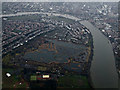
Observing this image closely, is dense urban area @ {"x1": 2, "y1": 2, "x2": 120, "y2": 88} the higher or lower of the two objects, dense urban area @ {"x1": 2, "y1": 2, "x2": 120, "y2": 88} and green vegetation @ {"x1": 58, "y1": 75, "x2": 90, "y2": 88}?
the higher

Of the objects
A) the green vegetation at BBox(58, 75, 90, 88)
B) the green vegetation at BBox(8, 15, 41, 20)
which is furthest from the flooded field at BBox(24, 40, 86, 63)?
the green vegetation at BBox(8, 15, 41, 20)

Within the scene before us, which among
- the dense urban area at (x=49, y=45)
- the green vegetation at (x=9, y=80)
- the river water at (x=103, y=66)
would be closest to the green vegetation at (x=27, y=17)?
the dense urban area at (x=49, y=45)

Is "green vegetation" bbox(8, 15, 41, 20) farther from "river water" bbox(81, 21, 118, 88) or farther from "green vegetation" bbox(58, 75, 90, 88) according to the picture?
"green vegetation" bbox(58, 75, 90, 88)

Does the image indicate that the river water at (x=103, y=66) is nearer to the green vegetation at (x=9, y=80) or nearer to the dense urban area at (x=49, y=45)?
the dense urban area at (x=49, y=45)

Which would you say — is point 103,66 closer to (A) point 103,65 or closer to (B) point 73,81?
(A) point 103,65

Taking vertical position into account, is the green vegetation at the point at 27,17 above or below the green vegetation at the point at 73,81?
above

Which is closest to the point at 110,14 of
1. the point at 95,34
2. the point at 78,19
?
the point at 78,19

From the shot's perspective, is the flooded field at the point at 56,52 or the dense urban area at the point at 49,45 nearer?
the dense urban area at the point at 49,45

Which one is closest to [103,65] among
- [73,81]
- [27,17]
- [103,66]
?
[103,66]
